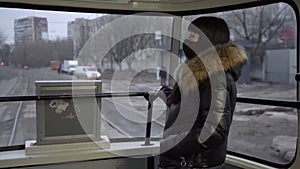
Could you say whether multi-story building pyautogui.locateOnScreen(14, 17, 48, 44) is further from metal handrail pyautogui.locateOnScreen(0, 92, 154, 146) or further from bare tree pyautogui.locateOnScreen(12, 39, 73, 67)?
metal handrail pyautogui.locateOnScreen(0, 92, 154, 146)

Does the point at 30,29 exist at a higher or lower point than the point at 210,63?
higher

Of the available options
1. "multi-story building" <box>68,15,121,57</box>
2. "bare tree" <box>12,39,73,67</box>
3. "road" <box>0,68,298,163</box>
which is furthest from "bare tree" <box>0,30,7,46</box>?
"multi-story building" <box>68,15,121,57</box>

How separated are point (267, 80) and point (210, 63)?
44.1 inches

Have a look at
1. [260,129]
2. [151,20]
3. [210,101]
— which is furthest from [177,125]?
[151,20]

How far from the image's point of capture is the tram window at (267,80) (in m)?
2.50

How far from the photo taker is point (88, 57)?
3.02m

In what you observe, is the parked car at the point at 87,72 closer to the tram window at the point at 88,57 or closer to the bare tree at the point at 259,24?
the tram window at the point at 88,57

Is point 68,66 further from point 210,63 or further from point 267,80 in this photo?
point 267,80

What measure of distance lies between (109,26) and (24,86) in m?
0.95

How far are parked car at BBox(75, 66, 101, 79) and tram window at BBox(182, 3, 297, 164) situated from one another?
4.15 ft

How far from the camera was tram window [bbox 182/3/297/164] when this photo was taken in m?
2.50

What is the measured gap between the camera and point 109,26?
3.08m

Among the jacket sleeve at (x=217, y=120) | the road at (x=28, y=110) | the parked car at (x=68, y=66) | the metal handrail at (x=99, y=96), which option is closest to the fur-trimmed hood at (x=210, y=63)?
the jacket sleeve at (x=217, y=120)

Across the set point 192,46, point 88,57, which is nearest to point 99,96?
point 88,57
